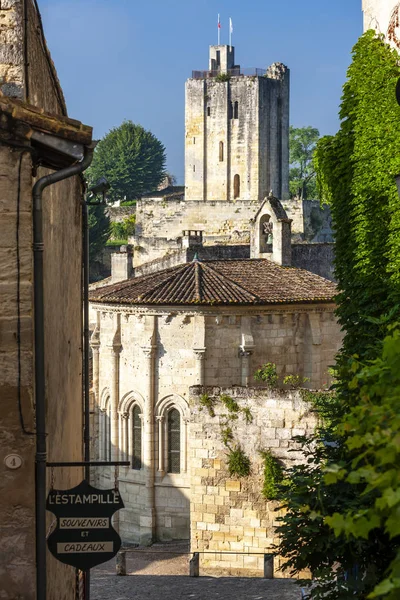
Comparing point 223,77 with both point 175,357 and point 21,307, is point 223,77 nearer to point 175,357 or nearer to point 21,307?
point 175,357

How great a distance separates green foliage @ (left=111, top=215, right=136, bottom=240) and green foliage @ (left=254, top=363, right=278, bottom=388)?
174ft

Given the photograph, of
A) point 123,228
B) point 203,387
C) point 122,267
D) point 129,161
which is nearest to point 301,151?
point 129,161

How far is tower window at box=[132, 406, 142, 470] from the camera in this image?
103 feet

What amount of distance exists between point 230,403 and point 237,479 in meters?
1.53

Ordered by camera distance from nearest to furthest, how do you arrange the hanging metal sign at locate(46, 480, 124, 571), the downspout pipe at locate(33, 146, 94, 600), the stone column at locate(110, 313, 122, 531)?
the downspout pipe at locate(33, 146, 94, 600) < the hanging metal sign at locate(46, 480, 124, 571) < the stone column at locate(110, 313, 122, 531)

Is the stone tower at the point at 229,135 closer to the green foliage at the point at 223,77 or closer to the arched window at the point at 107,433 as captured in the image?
the green foliage at the point at 223,77

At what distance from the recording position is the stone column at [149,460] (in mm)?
30969

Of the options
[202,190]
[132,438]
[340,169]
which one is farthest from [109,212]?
[340,169]

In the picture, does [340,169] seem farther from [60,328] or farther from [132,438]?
[132,438]

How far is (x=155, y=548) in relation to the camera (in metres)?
30.1

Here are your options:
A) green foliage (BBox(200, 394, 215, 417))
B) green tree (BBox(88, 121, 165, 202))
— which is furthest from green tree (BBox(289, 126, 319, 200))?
green foliage (BBox(200, 394, 215, 417))

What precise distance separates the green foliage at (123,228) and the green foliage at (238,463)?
59.9 m

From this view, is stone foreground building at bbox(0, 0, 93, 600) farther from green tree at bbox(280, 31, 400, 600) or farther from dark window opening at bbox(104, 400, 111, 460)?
dark window opening at bbox(104, 400, 111, 460)

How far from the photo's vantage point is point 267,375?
30625 mm
